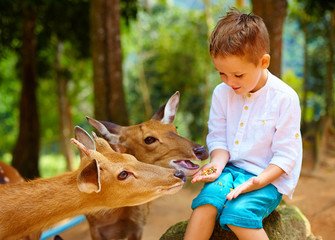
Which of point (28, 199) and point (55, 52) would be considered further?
point (55, 52)

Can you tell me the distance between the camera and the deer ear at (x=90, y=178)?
2.59 meters

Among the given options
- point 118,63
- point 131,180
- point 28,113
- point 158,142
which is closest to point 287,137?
point 131,180

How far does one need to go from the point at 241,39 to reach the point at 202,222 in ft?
4.29

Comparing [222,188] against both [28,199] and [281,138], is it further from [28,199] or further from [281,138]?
[28,199]

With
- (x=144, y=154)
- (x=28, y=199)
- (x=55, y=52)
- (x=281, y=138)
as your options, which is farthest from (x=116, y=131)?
(x=55, y=52)

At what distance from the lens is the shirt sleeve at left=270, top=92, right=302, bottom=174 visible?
9.02 feet

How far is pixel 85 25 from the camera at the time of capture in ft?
37.4

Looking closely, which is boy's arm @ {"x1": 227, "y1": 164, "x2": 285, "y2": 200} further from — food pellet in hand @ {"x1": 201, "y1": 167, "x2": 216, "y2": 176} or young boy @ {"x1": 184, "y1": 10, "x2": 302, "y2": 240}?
food pellet in hand @ {"x1": 201, "y1": 167, "x2": 216, "y2": 176}

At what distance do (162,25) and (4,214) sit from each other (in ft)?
68.2

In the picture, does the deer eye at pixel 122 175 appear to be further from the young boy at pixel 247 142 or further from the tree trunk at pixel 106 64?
the tree trunk at pixel 106 64

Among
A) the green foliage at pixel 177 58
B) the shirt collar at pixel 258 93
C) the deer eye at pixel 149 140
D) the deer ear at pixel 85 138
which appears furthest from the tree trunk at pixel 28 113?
the green foliage at pixel 177 58

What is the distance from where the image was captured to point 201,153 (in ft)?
11.4

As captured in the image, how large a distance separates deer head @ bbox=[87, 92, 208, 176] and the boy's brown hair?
108cm

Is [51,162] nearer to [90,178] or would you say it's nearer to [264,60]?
[90,178]
